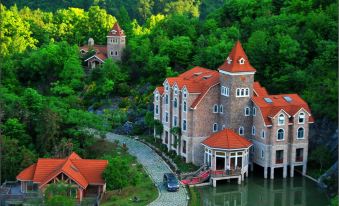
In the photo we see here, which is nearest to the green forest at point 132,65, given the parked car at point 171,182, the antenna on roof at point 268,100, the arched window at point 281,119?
the antenna on roof at point 268,100

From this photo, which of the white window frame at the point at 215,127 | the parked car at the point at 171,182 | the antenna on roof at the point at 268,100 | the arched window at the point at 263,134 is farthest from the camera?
the white window frame at the point at 215,127

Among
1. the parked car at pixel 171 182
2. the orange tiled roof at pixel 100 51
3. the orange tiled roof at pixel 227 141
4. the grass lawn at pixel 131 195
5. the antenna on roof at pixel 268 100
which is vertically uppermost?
the orange tiled roof at pixel 100 51

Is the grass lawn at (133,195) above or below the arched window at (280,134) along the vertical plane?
below

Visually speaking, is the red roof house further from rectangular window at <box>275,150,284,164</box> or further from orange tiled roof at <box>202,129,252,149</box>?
rectangular window at <box>275,150,284,164</box>

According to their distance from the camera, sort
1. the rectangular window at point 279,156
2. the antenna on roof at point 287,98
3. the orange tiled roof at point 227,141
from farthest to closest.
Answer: the antenna on roof at point 287,98
the rectangular window at point 279,156
the orange tiled roof at point 227,141

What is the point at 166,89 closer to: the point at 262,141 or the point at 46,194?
the point at 262,141

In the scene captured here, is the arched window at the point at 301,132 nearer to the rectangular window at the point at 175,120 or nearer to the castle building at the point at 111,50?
the rectangular window at the point at 175,120

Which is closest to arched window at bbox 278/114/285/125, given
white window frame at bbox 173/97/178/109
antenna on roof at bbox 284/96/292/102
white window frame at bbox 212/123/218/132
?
antenna on roof at bbox 284/96/292/102
